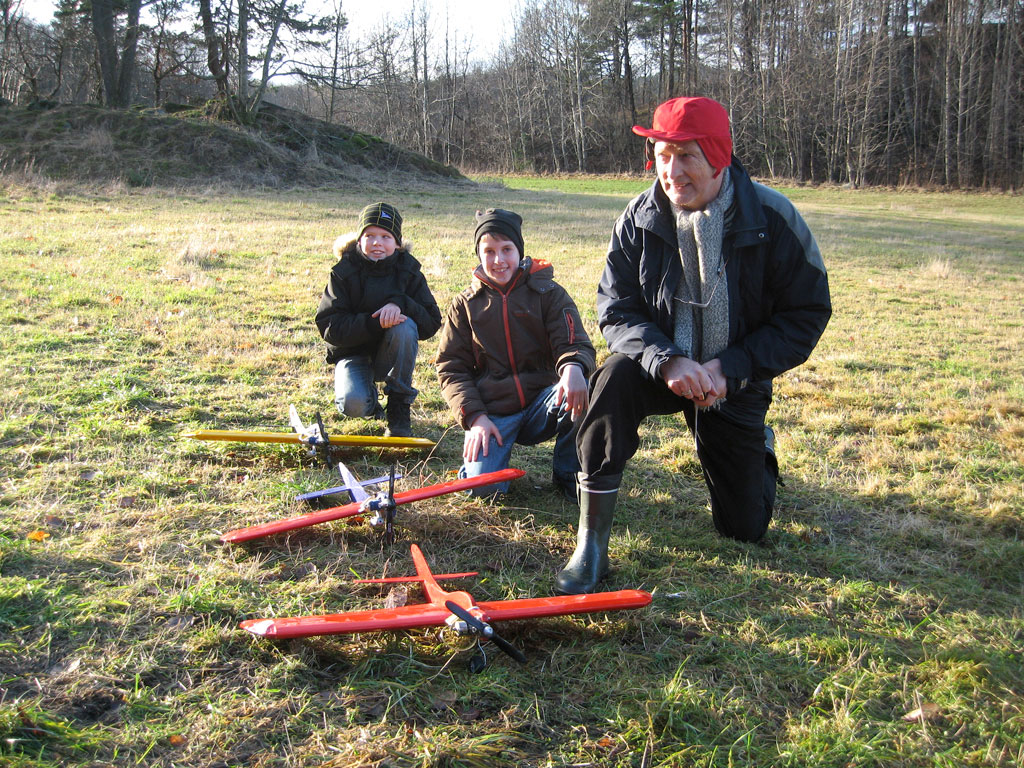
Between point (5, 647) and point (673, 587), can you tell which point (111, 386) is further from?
point (673, 587)

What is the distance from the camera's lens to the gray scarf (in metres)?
3.17

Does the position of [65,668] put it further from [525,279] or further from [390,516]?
[525,279]

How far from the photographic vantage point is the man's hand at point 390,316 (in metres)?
4.68

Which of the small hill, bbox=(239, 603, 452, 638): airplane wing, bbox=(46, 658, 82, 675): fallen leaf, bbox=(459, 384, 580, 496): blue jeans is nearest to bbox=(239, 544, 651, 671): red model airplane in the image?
bbox=(239, 603, 452, 638): airplane wing

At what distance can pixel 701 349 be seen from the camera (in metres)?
3.34

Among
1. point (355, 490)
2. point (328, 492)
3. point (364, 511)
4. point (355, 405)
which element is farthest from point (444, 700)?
point (355, 405)

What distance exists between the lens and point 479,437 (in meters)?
3.66

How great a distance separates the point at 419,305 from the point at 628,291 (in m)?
1.89

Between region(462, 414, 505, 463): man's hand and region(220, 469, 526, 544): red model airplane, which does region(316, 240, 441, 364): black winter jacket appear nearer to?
region(462, 414, 505, 463): man's hand

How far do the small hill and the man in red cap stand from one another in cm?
2207

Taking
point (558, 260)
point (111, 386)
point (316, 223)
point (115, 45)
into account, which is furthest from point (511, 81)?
point (111, 386)

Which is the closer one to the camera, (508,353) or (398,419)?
(508,353)

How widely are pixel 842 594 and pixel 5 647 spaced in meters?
3.03

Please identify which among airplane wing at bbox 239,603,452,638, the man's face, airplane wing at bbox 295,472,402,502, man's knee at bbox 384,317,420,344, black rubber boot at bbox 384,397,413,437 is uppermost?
the man's face
